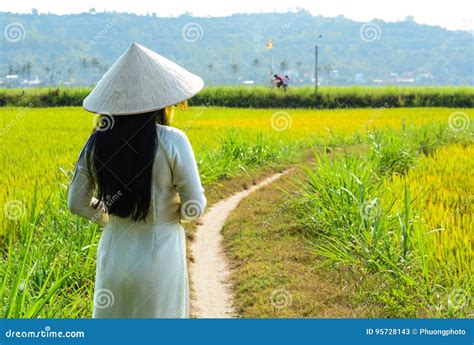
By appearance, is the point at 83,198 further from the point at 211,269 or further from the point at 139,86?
the point at 211,269

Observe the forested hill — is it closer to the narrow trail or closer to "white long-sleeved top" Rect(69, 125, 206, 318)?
the narrow trail

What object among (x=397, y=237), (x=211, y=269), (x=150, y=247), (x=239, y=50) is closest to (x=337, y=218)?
(x=397, y=237)

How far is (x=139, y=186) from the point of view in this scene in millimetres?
2363

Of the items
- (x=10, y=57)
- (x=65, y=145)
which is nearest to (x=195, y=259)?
(x=65, y=145)

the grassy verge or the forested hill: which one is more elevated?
the grassy verge

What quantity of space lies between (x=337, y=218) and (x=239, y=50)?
67.8 meters

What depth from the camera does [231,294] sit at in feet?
15.6

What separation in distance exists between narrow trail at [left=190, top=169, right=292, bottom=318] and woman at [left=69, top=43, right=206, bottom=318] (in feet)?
6.07

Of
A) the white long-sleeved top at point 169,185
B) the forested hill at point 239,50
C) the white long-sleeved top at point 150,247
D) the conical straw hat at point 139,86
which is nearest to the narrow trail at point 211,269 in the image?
the white long-sleeved top at point 150,247

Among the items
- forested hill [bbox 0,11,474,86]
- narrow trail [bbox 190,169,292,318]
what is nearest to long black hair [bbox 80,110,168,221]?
Answer: narrow trail [bbox 190,169,292,318]

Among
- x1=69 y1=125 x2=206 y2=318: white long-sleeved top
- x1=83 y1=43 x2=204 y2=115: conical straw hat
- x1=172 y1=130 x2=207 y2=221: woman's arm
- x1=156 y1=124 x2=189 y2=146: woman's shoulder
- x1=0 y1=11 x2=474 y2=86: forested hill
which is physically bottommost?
x1=0 y1=11 x2=474 y2=86: forested hill

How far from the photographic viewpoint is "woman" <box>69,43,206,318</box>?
2357mm

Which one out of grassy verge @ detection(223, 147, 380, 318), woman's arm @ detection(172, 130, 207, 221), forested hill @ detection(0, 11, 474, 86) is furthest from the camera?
forested hill @ detection(0, 11, 474, 86)

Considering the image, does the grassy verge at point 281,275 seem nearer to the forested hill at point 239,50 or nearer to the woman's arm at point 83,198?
the woman's arm at point 83,198
